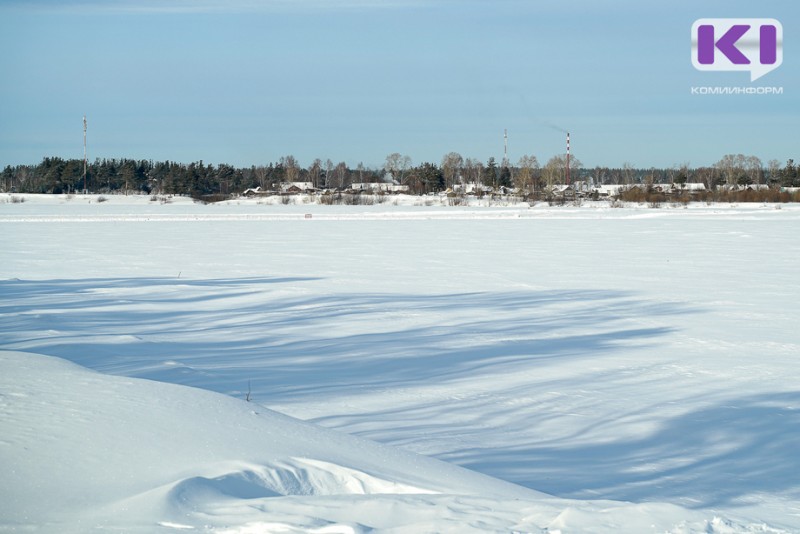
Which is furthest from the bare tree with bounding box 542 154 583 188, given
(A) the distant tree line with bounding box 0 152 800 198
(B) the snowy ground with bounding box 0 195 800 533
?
(B) the snowy ground with bounding box 0 195 800 533

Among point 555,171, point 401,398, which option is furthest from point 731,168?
point 401,398

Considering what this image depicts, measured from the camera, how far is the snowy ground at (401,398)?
2.65 meters

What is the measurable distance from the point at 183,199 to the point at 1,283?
51.7 m

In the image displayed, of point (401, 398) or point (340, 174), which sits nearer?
point (401, 398)

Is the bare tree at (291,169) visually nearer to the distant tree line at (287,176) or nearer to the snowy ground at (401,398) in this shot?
the distant tree line at (287,176)

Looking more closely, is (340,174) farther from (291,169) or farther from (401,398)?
(401,398)

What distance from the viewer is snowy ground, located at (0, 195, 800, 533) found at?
265cm

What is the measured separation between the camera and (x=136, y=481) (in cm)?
280

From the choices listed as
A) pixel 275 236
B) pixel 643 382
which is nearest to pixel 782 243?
pixel 275 236

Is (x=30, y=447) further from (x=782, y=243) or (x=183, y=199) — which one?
(x=183, y=199)

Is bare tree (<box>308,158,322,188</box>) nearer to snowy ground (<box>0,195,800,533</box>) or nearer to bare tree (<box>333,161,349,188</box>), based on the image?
bare tree (<box>333,161,349,188</box>)

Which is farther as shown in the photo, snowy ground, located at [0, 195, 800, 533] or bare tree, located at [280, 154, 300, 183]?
bare tree, located at [280, 154, 300, 183]

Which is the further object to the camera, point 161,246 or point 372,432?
point 161,246

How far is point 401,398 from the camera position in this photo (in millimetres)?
5449
